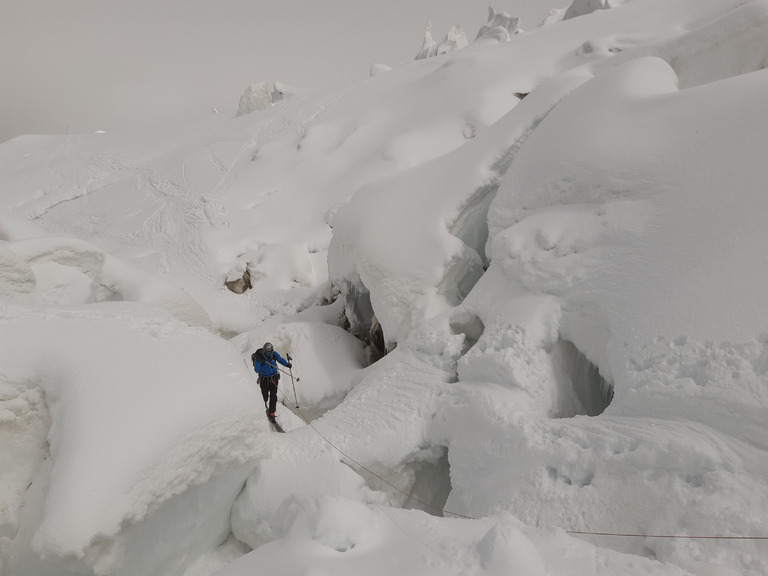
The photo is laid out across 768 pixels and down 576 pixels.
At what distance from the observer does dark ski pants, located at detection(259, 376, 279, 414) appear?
7707 mm

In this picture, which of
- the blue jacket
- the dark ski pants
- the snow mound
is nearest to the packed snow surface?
the snow mound

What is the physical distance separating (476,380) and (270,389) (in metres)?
3.42

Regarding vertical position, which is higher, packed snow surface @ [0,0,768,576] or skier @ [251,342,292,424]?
packed snow surface @ [0,0,768,576]

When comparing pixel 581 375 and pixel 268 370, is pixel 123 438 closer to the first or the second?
pixel 268 370

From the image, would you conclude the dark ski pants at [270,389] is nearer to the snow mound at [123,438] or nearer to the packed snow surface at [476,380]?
the packed snow surface at [476,380]

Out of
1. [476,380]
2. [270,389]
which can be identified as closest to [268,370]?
[270,389]

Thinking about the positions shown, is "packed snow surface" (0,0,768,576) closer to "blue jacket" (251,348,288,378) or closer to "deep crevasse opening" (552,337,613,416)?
"deep crevasse opening" (552,337,613,416)

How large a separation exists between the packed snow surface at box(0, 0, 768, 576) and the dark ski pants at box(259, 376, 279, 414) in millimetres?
637

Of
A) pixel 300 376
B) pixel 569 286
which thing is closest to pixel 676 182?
pixel 569 286

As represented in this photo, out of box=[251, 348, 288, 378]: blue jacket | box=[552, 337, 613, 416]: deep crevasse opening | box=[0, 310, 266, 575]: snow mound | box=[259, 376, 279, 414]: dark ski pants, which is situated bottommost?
box=[259, 376, 279, 414]: dark ski pants

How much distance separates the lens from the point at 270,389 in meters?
7.78

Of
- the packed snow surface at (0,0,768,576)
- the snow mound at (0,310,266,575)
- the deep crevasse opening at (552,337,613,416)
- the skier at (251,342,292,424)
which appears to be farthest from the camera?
the skier at (251,342,292,424)

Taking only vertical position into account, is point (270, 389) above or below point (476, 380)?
below

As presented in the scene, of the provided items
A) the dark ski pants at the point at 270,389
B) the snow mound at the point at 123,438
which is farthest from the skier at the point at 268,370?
the snow mound at the point at 123,438
